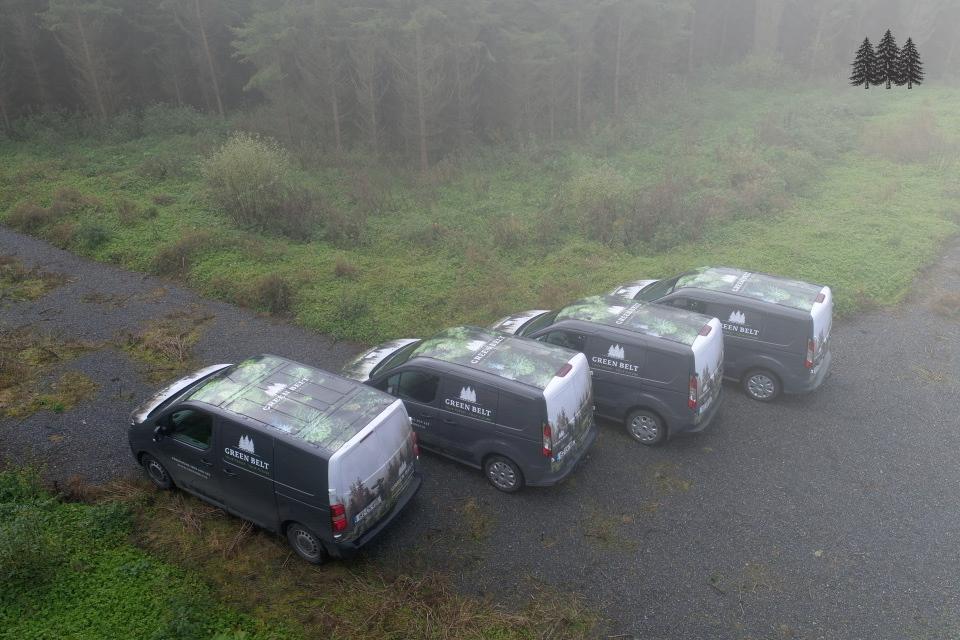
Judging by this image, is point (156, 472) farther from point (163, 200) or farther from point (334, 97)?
point (334, 97)

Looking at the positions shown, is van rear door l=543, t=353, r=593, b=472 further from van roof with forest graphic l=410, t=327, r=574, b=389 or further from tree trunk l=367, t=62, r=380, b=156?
tree trunk l=367, t=62, r=380, b=156

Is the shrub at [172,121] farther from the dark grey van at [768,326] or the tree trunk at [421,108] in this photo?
the dark grey van at [768,326]

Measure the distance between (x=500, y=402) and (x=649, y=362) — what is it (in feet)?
8.47

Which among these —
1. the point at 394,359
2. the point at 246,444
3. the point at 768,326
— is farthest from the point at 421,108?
the point at 246,444

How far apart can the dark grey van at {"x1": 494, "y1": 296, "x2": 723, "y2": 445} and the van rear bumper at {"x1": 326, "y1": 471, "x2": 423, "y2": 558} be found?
350cm

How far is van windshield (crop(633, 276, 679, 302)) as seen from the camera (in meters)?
12.2

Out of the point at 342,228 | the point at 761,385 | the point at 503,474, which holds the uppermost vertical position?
the point at 342,228

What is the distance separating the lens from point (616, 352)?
1013cm

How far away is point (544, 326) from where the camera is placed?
11.1 meters

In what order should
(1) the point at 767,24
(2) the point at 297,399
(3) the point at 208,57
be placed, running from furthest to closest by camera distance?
(1) the point at 767,24 → (3) the point at 208,57 → (2) the point at 297,399

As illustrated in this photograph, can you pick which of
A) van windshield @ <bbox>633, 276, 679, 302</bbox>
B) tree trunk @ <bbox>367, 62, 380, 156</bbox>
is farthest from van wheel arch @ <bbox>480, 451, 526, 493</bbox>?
tree trunk @ <bbox>367, 62, 380, 156</bbox>

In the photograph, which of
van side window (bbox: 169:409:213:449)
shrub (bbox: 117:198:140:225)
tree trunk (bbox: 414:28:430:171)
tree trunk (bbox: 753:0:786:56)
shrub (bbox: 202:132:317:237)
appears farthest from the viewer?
tree trunk (bbox: 753:0:786:56)

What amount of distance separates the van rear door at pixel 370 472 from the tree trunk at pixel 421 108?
20.9m

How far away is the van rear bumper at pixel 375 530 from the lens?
7.59 meters
